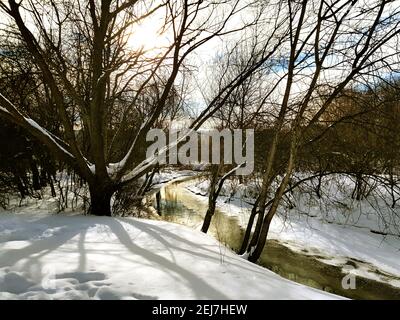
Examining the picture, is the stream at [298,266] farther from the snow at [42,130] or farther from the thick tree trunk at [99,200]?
the snow at [42,130]

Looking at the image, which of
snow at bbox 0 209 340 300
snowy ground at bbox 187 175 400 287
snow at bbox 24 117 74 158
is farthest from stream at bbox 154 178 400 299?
snow at bbox 24 117 74 158

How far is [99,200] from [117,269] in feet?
14.1

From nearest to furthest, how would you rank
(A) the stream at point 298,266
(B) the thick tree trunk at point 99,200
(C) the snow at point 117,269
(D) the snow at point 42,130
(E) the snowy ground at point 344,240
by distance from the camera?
(C) the snow at point 117,269
(D) the snow at point 42,130
(B) the thick tree trunk at point 99,200
(A) the stream at point 298,266
(E) the snowy ground at point 344,240

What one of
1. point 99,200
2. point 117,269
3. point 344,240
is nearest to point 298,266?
point 344,240

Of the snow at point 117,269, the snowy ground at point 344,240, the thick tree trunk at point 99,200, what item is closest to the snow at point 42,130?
the thick tree trunk at point 99,200

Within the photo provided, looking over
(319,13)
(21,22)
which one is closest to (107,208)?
(21,22)

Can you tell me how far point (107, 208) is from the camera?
7.39 meters

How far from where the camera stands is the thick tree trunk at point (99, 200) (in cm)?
726

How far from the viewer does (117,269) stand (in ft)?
10.5

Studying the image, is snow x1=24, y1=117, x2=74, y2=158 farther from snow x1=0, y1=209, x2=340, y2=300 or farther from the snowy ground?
the snowy ground

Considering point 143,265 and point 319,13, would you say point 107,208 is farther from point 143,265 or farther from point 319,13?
point 319,13

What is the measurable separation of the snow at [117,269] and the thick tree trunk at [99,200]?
2052 mm

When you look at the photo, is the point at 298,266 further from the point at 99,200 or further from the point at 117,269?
the point at 117,269
